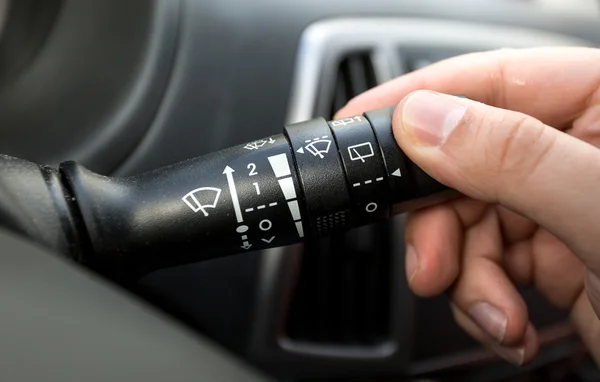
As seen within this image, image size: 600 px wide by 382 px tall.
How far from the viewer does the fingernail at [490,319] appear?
0.67m

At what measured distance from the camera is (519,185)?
1.66 ft

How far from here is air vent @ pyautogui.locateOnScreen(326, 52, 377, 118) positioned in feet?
2.47

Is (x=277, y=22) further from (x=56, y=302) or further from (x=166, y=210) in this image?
(x=56, y=302)

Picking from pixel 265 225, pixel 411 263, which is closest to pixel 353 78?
pixel 411 263

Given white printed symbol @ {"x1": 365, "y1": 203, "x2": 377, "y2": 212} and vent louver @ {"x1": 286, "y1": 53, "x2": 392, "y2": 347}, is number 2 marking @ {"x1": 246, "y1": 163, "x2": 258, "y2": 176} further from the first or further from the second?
vent louver @ {"x1": 286, "y1": 53, "x2": 392, "y2": 347}

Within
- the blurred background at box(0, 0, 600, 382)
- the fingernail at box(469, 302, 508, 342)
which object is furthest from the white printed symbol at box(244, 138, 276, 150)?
the fingernail at box(469, 302, 508, 342)

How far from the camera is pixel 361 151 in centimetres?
49

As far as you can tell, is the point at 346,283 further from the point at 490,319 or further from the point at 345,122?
the point at 345,122

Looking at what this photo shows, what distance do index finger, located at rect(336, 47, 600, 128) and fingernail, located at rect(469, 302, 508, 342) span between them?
0.66ft

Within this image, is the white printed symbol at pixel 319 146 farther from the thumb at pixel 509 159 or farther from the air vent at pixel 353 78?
the air vent at pixel 353 78

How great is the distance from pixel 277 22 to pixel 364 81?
0.40 feet

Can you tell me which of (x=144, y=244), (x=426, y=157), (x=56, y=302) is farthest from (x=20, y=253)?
(x=426, y=157)

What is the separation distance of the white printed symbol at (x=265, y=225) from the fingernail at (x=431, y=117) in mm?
127

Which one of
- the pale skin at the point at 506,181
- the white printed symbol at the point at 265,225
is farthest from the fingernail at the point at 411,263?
the white printed symbol at the point at 265,225
